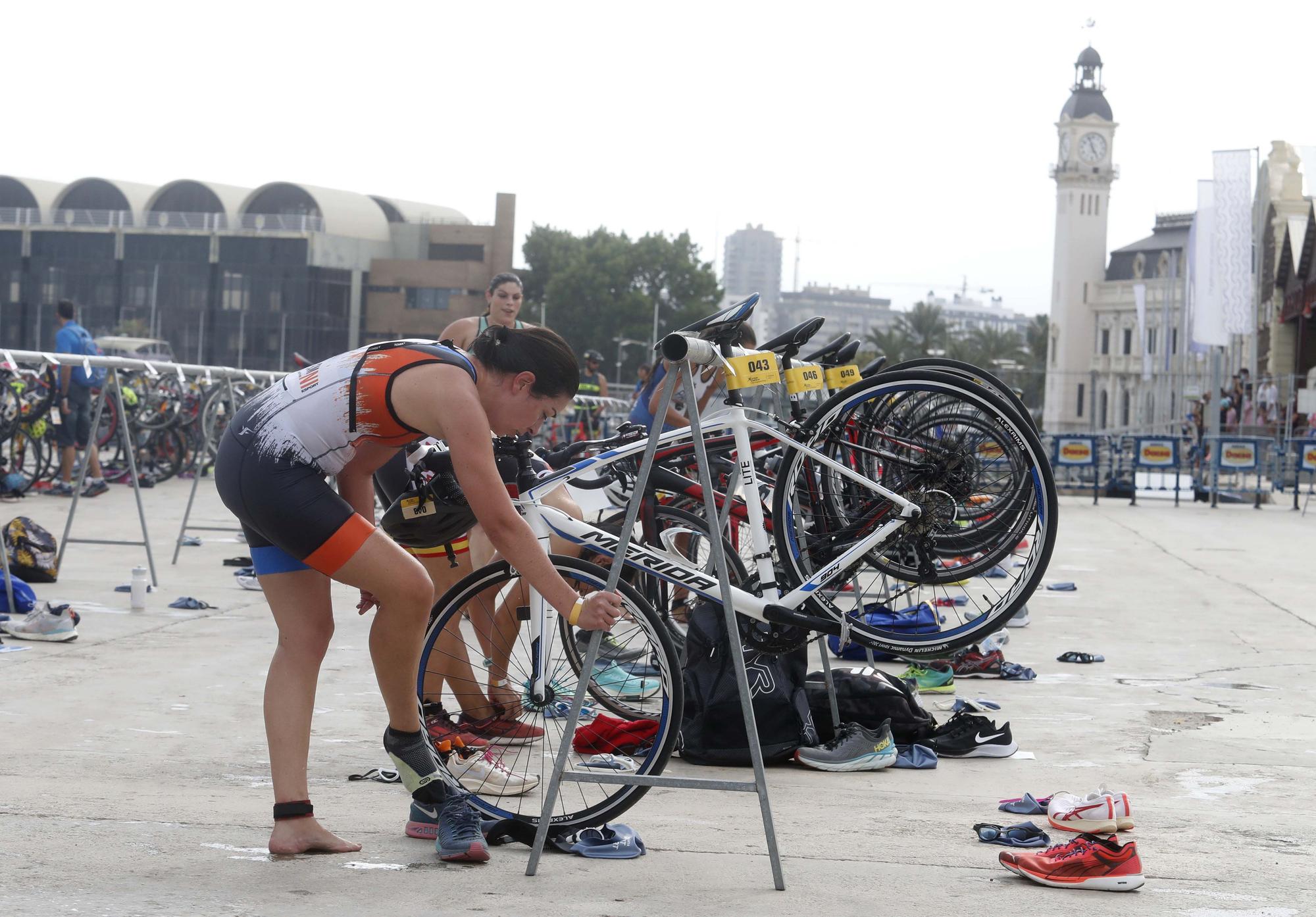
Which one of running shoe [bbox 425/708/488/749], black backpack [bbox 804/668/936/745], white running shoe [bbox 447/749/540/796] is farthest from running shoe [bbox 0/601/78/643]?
black backpack [bbox 804/668/936/745]

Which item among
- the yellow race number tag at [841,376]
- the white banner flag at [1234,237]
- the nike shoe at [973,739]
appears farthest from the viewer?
the white banner flag at [1234,237]

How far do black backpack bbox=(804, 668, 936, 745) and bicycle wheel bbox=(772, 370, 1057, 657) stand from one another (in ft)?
2.71

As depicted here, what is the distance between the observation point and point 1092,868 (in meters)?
3.62

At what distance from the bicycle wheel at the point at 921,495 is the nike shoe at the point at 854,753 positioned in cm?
68

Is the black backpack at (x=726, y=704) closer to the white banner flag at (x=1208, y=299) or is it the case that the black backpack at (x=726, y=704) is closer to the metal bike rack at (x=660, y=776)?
the metal bike rack at (x=660, y=776)

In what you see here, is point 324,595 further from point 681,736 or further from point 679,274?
point 679,274

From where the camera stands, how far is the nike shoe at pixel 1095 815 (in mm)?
3826

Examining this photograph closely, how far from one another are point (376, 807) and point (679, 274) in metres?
90.0

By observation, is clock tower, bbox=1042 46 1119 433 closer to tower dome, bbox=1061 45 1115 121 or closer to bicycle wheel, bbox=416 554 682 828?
tower dome, bbox=1061 45 1115 121

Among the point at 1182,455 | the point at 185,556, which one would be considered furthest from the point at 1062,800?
the point at 1182,455

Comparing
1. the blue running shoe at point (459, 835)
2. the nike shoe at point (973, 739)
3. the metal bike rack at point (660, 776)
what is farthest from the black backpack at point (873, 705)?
the blue running shoe at point (459, 835)

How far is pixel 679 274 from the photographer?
306ft

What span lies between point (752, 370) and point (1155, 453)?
20598mm

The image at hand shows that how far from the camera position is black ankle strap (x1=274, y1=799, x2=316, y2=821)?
366 cm
